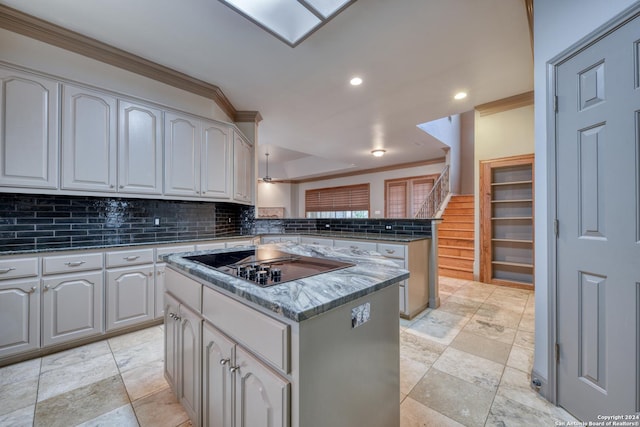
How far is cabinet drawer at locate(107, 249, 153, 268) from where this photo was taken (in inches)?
92.3

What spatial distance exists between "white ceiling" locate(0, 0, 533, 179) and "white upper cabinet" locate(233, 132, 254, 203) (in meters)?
0.59

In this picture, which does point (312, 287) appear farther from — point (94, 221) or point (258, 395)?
point (94, 221)

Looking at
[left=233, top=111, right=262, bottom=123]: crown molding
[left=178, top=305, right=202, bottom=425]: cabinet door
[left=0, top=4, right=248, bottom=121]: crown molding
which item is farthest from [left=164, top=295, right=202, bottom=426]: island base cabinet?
[left=233, top=111, right=262, bottom=123]: crown molding

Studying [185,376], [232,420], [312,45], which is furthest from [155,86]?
[232,420]

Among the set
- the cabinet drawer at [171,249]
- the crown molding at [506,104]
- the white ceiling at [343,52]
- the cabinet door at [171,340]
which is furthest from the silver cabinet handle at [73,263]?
the crown molding at [506,104]

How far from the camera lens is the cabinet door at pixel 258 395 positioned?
77 centimetres

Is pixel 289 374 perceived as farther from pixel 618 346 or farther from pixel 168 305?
pixel 618 346

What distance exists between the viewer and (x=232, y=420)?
1010 millimetres

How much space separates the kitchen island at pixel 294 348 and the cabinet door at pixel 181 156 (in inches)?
72.9

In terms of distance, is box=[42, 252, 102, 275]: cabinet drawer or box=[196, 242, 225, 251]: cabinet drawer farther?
box=[196, 242, 225, 251]: cabinet drawer

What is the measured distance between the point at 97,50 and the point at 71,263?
6.59ft

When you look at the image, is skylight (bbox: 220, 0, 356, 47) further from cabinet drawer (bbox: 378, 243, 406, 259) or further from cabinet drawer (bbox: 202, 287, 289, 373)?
cabinet drawer (bbox: 378, 243, 406, 259)

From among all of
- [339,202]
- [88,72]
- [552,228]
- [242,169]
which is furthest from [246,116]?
[339,202]

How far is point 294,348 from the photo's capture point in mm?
754
